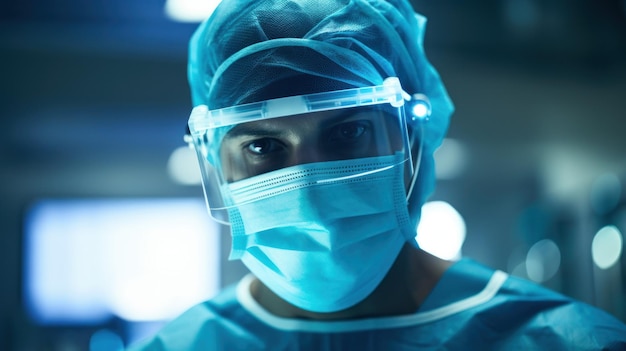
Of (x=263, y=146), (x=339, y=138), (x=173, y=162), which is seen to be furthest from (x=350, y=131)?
(x=173, y=162)

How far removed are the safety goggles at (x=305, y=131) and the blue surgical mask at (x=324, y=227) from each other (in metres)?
0.02

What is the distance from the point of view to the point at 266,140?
1142mm

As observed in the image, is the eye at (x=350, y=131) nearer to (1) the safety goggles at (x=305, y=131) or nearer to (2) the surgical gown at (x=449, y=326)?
(1) the safety goggles at (x=305, y=131)

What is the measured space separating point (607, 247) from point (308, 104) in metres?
4.27

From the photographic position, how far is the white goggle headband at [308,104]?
3.47ft

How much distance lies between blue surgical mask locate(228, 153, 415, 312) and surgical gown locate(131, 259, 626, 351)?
0.25 feet

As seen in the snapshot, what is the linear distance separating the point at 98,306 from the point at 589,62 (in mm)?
4687

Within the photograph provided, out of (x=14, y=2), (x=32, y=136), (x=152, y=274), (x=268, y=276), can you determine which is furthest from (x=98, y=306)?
(x=268, y=276)

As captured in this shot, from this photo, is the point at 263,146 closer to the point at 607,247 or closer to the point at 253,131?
the point at 253,131

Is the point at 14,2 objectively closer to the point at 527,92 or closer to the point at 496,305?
the point at 496,305

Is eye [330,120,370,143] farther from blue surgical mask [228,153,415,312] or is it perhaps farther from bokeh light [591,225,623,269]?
bokeh light [591,225,623,269]

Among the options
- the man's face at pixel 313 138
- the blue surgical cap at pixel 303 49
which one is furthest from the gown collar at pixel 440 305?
the man's face at pixel 313 138

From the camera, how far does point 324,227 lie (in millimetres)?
1101

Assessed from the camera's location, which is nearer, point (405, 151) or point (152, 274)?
point (405, 151)
